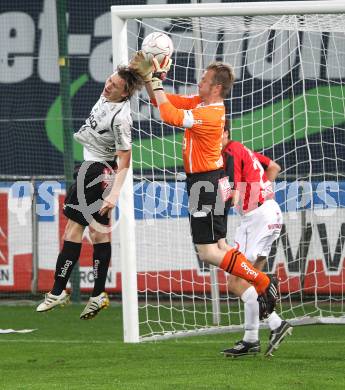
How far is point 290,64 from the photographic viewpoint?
1313 cm

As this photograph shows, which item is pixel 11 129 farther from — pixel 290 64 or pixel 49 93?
pixel 290 64

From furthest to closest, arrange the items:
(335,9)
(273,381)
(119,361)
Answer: (335,9)
(119,361)
(273,381)

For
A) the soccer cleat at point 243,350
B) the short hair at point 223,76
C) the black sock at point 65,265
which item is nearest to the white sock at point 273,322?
the soccer cleat at point 243,350

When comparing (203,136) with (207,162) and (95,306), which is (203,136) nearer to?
(207,162)

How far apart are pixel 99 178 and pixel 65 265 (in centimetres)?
76

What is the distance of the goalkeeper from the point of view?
28.5ft

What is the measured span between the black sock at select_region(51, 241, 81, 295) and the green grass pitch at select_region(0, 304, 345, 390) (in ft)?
1.81

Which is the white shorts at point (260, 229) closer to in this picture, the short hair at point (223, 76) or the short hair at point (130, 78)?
the short hair at point (223, 76)

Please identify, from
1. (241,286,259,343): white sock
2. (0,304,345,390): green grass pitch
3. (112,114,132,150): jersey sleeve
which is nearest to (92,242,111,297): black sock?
(0,304,345,390): green grass pitch

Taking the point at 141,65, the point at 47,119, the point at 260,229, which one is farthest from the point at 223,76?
the point at 47,119

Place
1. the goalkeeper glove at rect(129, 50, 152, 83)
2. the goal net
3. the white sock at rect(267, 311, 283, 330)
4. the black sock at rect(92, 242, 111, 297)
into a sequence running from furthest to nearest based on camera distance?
1. the goal net
2. the black sock at rect(92, 242, 111, 297)
3. the white sock at rect(267, 311, 283, 330)
4. the goalkeeper glove at rect(129, 50, 152, 83)

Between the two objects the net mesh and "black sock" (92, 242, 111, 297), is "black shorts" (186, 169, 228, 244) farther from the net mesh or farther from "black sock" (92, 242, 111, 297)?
the net mesh

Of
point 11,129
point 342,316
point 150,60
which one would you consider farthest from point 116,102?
point 11,129

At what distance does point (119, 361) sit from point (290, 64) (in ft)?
18.8
